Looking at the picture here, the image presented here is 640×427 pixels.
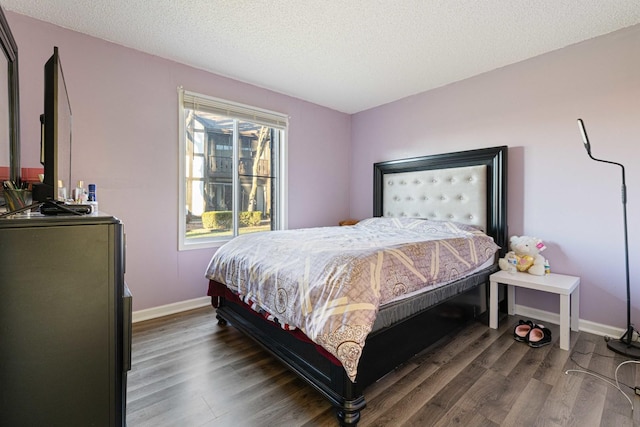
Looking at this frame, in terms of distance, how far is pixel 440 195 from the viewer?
326 cm

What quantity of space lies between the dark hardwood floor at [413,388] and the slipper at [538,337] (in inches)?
1.8

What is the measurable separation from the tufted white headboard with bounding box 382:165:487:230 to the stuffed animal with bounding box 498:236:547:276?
0.36 m

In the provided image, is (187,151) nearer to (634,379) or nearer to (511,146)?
(511,146)

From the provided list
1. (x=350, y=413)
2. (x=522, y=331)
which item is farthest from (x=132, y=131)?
(x=522, y=331)

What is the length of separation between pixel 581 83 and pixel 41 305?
3681mm

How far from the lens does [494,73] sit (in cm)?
299

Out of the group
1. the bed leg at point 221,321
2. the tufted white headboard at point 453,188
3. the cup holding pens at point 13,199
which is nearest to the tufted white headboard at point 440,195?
the tufted white headboard at point 453,188

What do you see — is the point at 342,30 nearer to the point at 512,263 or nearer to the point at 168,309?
the point at 512,263

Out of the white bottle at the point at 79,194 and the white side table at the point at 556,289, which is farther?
the white side table at the point at 556,289

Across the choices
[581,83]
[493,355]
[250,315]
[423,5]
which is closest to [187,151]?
[250,315]

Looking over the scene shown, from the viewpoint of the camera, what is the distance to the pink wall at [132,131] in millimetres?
2227

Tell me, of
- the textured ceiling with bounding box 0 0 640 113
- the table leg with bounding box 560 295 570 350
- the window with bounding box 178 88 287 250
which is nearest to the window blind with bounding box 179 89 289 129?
the window with bounding box 178 88 287 250

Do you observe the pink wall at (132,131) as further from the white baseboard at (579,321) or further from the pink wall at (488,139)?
the white baseboard at (579,321)

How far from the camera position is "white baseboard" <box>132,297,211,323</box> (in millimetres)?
2656
